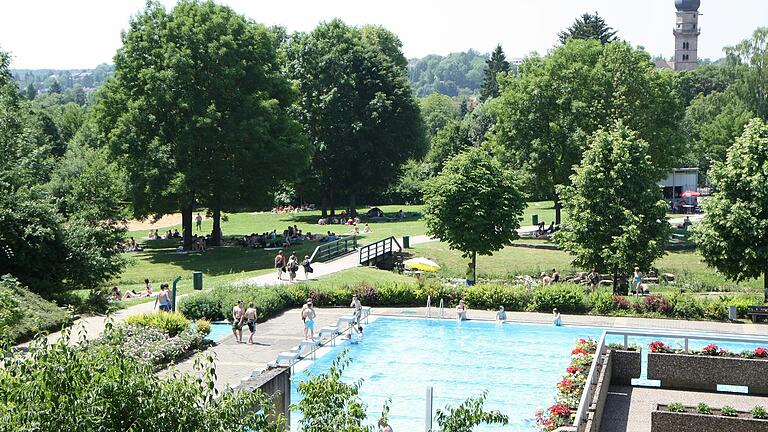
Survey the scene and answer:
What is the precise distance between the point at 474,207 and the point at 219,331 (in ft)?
50.5

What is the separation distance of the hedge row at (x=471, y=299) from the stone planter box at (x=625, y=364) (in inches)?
367

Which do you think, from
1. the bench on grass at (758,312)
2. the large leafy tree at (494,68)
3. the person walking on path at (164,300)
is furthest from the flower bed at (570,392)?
the large leafy tree at (494,68)

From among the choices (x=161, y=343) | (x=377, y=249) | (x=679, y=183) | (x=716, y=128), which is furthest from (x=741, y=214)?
(x=716, y=128)

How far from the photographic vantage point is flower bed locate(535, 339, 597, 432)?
19333 mm

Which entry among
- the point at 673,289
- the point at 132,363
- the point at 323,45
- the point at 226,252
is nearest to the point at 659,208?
the point at 673,289

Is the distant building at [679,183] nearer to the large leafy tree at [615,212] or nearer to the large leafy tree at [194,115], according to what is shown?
the large leafy tree at [194,115]

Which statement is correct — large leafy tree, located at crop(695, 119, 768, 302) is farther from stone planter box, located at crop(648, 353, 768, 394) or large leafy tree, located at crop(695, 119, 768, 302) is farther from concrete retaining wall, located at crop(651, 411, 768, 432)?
concrete retaining wall, located at crop(651, 411, 768, 432)

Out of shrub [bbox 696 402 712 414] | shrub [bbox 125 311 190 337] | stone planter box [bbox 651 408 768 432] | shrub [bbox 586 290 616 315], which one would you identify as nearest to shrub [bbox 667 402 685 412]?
stone planter box [bbox 651 408 768 432]

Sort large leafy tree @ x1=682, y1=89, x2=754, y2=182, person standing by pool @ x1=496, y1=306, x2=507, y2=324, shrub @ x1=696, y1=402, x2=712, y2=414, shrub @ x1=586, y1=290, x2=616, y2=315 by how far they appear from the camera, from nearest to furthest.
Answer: shrub @ x1=696, y1=402, x2=712, y2=414 < person standing by pool @ x1=496, y1=306, x2=507, y2=324 < shrub @ x1=586, y1=290, x2=616, y2=315 < large leafy tree @ x1=682, y1=89, x2=754, y2=182

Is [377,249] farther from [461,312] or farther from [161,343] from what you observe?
[161,343]

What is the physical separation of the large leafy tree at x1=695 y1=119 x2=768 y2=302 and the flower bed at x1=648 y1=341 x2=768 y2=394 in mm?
11635

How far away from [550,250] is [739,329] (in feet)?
78.4

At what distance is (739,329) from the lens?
31.1 meters

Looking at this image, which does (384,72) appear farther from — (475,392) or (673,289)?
(475,392)
